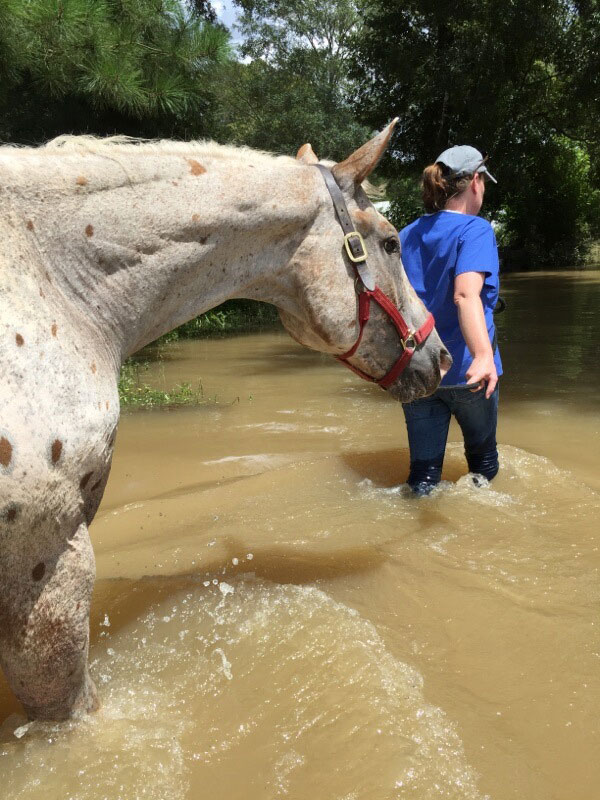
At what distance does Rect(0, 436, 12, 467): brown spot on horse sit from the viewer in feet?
5.17

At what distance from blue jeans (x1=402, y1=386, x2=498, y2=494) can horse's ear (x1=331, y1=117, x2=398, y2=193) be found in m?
1.62

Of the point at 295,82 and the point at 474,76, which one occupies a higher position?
the point at 295,82

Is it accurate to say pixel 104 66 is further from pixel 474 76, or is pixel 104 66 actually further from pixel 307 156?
pixel 474 76

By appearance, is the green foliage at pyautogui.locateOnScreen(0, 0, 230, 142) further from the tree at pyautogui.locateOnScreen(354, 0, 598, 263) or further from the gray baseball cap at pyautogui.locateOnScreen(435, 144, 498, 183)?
the tree at pyautogui.locateOnScreen(354, 0, 598, 263)

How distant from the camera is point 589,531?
3762 mm

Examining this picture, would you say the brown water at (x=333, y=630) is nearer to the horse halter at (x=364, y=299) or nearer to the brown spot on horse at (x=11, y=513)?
the brown spot on horse at (x=11, y=513)

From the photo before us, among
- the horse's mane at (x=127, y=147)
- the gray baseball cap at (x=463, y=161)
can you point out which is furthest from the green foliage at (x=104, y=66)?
the horse's mane at (x=127, y=147)

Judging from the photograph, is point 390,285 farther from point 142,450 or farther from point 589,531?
point 142,450

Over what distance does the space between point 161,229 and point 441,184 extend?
6.89 feet

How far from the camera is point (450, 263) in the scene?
3.67 m

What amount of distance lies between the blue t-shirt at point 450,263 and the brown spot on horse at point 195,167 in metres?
1.73

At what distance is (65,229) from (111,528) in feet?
8.06

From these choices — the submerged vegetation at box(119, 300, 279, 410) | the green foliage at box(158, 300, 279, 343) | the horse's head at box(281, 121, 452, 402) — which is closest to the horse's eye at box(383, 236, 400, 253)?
the horse's head at box(281, 121, 452, 402)

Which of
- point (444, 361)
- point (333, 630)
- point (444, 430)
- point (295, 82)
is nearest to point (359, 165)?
point (444, 361)
